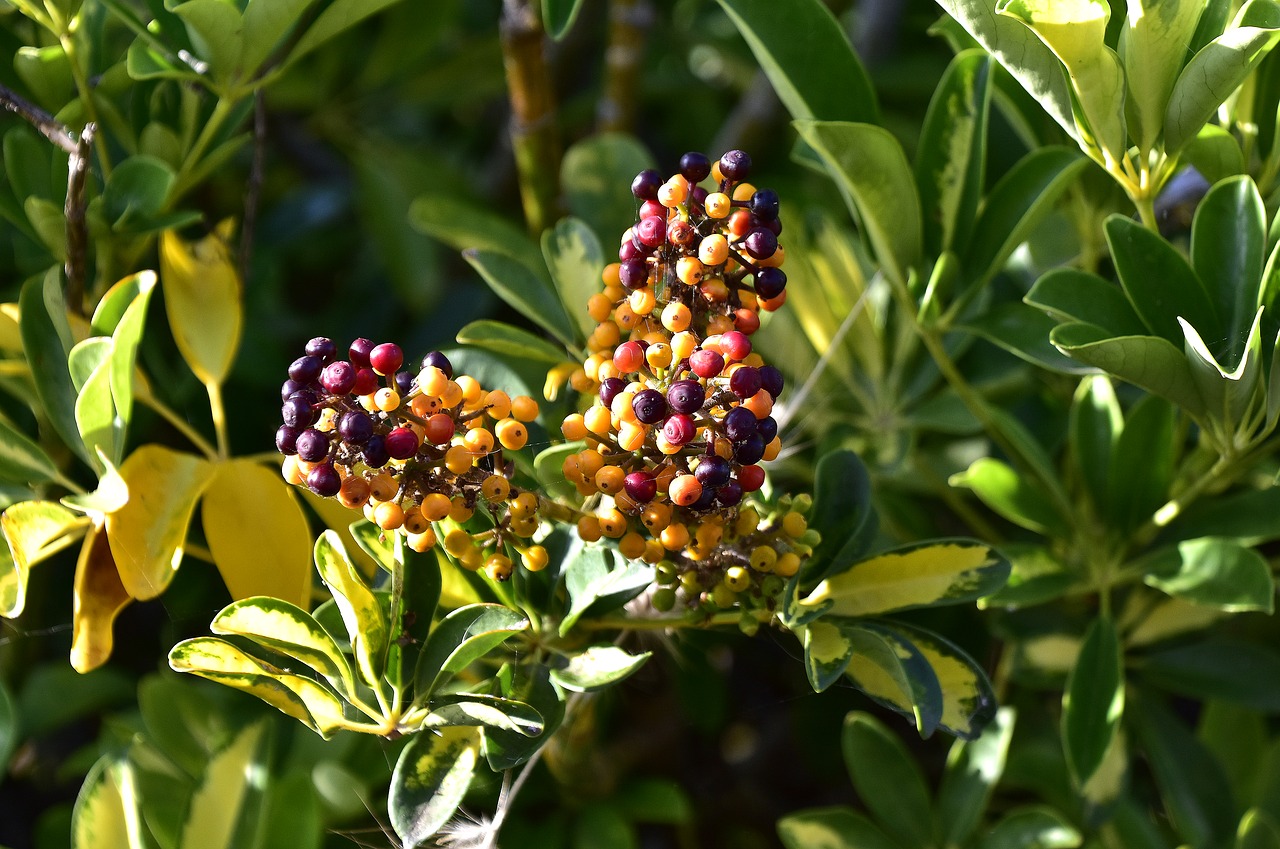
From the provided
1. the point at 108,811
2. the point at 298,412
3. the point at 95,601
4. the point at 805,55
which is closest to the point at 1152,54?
the point at 805,55

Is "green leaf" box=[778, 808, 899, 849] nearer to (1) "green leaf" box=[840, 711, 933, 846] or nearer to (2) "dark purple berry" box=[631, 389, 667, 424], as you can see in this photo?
(1) "green leaf" box=[840, 711, 933, 846]

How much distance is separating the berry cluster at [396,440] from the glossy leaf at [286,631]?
10 cm

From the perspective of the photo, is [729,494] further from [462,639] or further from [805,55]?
[805,55]

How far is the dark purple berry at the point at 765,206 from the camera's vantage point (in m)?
0.75

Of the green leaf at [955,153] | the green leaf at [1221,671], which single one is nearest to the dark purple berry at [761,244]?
the green leaf at [955,153]

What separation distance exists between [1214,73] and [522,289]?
55 centimetres

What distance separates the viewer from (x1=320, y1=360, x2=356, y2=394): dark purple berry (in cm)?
66

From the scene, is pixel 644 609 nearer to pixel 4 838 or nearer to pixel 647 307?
pixel 647 307

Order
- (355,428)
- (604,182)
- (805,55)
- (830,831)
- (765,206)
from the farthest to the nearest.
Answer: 1. (604,182)
2. (830,831)
3. (805,55)
4. (765,206)
5. (355,428)

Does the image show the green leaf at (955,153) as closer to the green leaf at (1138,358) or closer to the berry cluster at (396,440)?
the green leaf at (1138,358)

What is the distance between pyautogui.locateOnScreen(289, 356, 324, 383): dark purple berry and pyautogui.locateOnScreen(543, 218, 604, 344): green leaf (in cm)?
31

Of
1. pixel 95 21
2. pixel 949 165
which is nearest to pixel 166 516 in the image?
pixel 95 21

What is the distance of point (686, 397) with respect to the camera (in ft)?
2.17

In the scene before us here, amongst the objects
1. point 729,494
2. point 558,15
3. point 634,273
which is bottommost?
point 729,494
